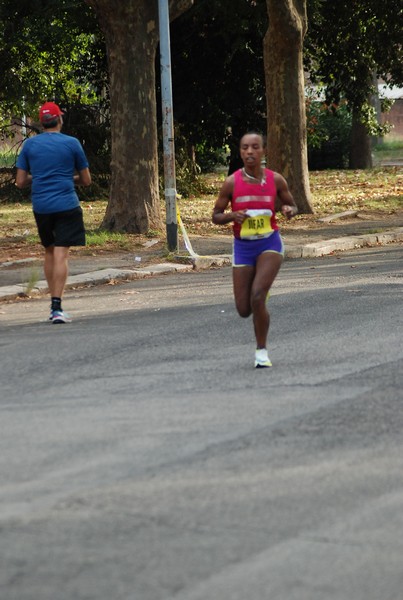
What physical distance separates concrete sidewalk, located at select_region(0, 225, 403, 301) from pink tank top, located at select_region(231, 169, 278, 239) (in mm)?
5411

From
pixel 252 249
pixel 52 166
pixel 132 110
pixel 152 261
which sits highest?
pixel 132 110

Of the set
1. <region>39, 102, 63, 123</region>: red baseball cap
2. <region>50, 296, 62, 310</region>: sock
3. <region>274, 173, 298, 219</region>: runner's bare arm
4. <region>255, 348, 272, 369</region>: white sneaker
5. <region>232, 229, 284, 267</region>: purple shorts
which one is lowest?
<region>255, 348, 272, 369</region>: white sneaker

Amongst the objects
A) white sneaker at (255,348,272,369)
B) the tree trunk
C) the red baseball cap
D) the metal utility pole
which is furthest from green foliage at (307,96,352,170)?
white sneaker at (255,348,272,369)

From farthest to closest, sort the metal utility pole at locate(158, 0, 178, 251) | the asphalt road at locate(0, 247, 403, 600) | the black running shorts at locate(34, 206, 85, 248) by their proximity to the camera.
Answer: the metal utility pole at locate(158, 0, 178, 251) → the black running shorts at locate(34, 206, 85, 248) → the asphalt road at locate(0, 247, 403, 600)

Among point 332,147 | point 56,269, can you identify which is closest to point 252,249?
point 56,269

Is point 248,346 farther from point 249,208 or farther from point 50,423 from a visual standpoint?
point 50,423

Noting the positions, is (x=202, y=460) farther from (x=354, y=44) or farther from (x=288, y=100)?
(x=354, y=44)

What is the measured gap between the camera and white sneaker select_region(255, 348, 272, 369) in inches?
362

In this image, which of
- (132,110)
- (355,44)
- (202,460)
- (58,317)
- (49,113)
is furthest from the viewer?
(355,44)

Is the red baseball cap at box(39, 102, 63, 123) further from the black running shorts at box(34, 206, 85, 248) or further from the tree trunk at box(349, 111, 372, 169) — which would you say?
the tree trunk at box(349, 111, 372, 169)

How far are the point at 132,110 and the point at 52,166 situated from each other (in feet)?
29.9

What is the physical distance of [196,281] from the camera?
15.8m

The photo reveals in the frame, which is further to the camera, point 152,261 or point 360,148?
point 360,148

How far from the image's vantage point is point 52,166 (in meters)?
12.2
